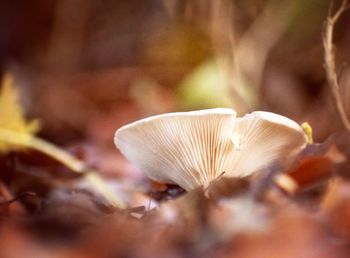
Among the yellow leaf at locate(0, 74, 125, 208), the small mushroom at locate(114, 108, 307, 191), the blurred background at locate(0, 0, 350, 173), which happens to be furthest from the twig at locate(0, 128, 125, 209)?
the blurred background at locate(0, 0, 350, 173)

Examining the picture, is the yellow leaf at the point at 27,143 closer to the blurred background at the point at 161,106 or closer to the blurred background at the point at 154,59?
the blurred background at the point at 161,106

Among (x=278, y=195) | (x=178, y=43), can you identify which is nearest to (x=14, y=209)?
(x=278, y=195)

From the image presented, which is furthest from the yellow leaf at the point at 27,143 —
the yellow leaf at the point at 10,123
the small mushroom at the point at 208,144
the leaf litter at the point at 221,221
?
the leaf litter at the point at 221,221

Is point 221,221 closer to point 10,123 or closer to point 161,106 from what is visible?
point 10,123

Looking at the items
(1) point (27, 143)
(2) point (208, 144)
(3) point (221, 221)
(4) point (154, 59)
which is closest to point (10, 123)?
(1) point (27, 143)

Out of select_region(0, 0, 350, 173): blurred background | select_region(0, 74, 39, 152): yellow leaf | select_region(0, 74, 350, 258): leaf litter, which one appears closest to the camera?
select_region(0, 74, 350, 258): leaf litter

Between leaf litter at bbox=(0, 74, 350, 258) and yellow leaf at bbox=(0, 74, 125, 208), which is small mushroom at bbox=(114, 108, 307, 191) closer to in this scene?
leaf litter at bbox=(0, 74, 350, 258)
